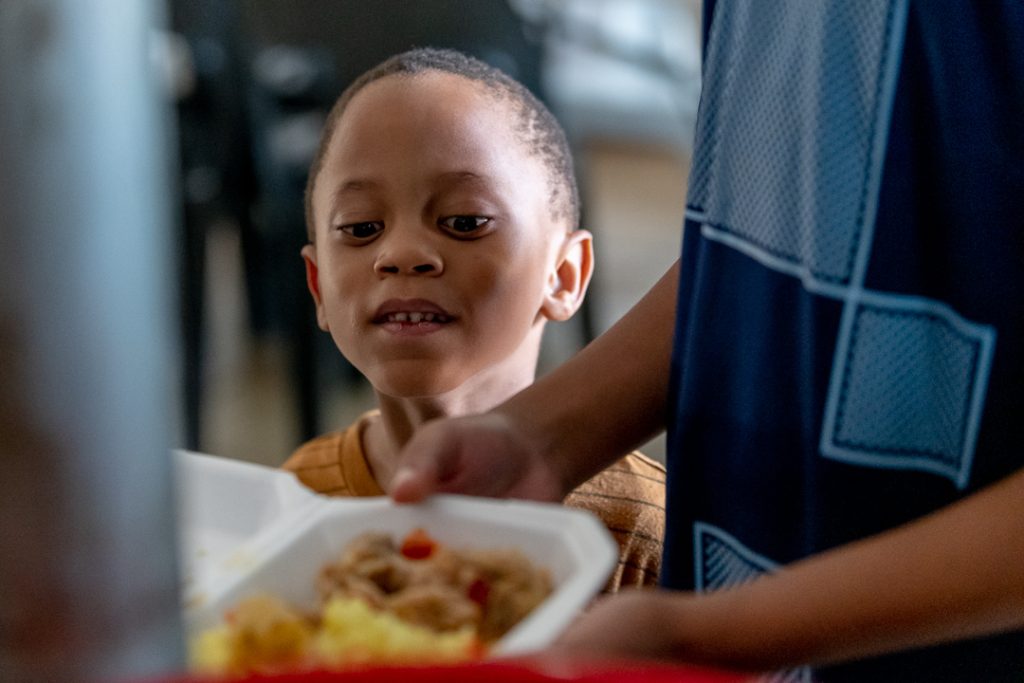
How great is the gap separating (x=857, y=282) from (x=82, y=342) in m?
0.51

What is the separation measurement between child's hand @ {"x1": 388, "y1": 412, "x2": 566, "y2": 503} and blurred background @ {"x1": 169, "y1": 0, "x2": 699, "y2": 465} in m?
0.41

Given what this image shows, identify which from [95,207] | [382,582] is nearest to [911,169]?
[382,582]

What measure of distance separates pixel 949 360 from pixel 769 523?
0.16 m

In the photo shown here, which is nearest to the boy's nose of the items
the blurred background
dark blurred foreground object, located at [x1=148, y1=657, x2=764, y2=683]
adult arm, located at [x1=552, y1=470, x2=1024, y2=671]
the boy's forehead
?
the boy's forehead

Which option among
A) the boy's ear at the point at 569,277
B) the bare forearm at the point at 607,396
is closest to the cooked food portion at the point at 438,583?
the bare forearm at the point at 607,396

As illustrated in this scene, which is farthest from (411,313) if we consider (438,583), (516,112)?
(438,583)

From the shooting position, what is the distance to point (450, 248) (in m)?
0.84

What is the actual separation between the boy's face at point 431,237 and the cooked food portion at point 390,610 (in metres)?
0.27

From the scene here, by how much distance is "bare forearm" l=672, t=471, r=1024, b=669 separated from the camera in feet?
1.65

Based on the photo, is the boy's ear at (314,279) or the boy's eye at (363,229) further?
the boy's ear at (314,279)

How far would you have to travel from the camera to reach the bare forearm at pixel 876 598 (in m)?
0.50

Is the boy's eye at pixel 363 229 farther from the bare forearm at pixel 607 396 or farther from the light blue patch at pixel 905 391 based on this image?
the light blue patch at pixel 905 391

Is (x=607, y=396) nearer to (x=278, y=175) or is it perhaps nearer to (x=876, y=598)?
(x=876, y=598)

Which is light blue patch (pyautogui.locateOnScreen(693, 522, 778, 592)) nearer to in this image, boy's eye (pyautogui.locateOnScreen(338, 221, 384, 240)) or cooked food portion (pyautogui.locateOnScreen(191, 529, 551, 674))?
cooked food portion (pyautogui.locateOnScreen(191, 529, 551, 674))
